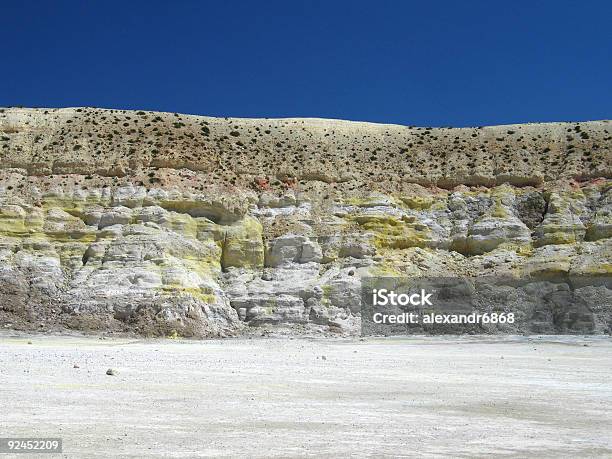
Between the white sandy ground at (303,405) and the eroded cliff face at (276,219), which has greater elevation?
the eroded cliff face at (276,219)

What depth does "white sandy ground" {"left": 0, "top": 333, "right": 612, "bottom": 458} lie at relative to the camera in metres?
9.81

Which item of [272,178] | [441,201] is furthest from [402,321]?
[272,178]

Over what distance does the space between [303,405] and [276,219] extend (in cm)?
3776

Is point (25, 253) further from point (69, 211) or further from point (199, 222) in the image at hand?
point (199, 222)

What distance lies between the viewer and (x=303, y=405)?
45.2 feet

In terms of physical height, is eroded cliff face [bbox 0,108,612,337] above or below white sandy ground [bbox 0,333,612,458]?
above

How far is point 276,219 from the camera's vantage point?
5125 centimetres

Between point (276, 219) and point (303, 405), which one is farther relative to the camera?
point (276, 219)

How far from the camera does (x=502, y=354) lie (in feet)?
99.5

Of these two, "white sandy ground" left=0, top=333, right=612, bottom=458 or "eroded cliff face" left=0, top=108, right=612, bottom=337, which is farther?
"eroded cliff face" left=0, top=108, right=612, bottom=337

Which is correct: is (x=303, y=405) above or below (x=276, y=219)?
below

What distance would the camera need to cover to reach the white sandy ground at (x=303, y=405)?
9.81 meters

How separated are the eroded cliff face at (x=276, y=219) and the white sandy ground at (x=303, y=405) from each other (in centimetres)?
1728

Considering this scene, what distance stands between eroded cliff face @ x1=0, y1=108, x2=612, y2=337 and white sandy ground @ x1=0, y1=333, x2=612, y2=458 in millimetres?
17279
